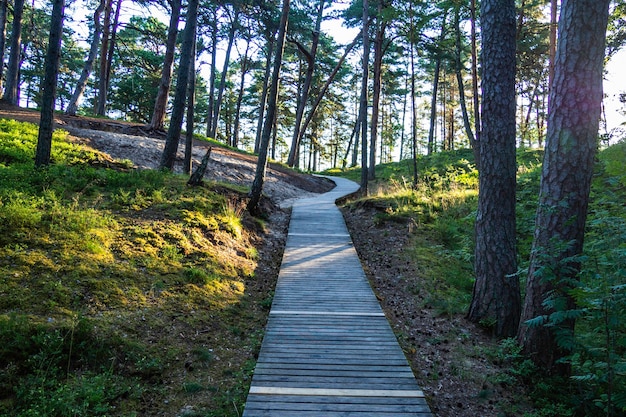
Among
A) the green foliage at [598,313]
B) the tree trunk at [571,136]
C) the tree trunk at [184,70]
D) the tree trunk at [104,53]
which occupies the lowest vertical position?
the green foliage at [598,313]

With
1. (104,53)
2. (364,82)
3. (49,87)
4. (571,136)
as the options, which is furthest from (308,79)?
(571,136)

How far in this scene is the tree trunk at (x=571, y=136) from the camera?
4285 mm

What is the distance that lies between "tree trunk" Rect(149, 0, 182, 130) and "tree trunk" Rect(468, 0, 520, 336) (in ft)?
38.6

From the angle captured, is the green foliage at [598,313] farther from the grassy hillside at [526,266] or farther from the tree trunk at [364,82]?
the tree trunk at [364,82]

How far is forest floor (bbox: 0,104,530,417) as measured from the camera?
4359mm

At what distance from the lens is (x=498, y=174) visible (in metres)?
5.88

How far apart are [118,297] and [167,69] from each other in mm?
13298

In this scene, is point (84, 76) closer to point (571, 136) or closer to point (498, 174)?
point (498, 174)

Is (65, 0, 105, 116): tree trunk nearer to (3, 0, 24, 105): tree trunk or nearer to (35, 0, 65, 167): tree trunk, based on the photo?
(3, 0, 24, 105): tree trunk

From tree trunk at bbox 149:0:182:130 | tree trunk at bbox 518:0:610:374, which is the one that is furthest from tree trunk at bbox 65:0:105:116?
tree trunk at bbox 518:0:610:374

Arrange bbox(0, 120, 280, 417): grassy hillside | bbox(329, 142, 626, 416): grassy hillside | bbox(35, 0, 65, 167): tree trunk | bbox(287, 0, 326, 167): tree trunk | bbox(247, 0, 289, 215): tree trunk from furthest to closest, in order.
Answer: bbox(287, 0, 326, 167): tree trunk
bbox(247, 0, 289, 215): tree trunk
bbox(35, 0, 65, 167): tree trunk
bbox(0, 120, 280, 417): grassy hillside
bbox(329, 142, 626, 416): grassy hillside

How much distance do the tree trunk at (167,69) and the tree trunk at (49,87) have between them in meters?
5.99

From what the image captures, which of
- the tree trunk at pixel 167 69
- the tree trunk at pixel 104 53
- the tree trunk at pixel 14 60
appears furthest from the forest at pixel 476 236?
the tree trunk at pixel 104 53

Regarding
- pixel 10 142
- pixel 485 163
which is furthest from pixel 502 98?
pixel 10 142
